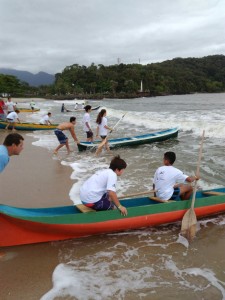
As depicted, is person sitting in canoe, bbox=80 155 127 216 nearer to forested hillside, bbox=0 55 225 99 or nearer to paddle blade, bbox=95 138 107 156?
paddle blade, bbox=95 138 107 156

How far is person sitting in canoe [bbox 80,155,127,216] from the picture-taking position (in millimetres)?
4350

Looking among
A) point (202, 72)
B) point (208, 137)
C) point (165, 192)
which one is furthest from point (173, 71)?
point (165, 192)

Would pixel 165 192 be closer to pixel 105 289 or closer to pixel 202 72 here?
pixel 105 289

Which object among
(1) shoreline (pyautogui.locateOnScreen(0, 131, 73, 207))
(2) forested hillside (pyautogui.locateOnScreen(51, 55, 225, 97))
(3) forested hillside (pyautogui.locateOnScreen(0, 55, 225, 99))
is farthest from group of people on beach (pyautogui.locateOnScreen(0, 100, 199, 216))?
(2) forested hillside (pyautogui.locateOnScreen(51, 55, 225, 97))

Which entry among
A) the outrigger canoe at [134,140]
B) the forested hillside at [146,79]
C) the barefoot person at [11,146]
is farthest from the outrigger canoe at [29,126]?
the forested hillside at [146,79]

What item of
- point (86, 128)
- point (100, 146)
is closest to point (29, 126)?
point (86, 128)

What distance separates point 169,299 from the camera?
11.1ft

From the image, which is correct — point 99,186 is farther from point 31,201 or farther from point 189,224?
point 31,201

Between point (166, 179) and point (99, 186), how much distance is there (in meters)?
1.29

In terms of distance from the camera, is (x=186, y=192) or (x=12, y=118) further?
(x=12, y=118)

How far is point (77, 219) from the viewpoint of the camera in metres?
4.41

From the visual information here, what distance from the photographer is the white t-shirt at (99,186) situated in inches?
171

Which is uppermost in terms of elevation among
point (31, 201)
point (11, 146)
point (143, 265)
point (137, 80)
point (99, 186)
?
point (137, 80)

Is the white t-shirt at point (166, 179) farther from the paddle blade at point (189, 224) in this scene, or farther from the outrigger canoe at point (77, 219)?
the paddle blade at point (189, 224)
